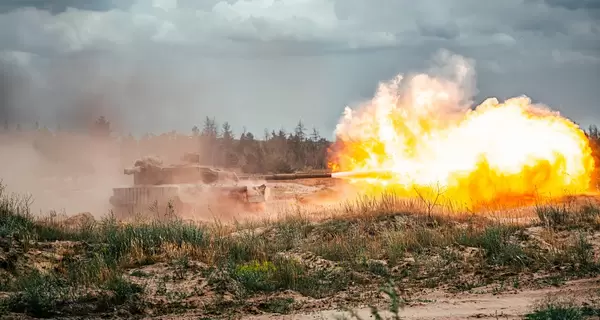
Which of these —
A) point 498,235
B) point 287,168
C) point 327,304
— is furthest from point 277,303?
point 287,168

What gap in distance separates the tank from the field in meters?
9.58

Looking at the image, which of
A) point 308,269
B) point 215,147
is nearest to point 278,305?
point 308,269

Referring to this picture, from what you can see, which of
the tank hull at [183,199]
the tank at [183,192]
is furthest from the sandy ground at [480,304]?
the tank hull at [183,199]

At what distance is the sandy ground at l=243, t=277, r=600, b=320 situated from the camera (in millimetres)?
10266

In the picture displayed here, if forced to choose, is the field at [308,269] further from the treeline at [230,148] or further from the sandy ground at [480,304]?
the treeline at [230,148]

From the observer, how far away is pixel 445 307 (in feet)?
36.0

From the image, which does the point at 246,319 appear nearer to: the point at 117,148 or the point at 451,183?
the point at 451,183

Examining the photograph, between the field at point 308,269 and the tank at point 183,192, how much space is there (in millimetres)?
9585

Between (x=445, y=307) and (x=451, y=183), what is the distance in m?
17.6

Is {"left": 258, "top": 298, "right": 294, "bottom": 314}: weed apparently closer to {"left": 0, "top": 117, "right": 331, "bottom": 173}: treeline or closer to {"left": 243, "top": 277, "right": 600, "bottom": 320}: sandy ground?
{"left": 243, "top": 277, "right": 600, "bottom": 320}: sandy ground

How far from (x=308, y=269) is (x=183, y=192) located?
15.5m

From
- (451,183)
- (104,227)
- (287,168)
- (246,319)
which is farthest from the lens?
(287,168)

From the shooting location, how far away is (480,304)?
1108 centimetres

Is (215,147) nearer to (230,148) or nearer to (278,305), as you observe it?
(230,148)
